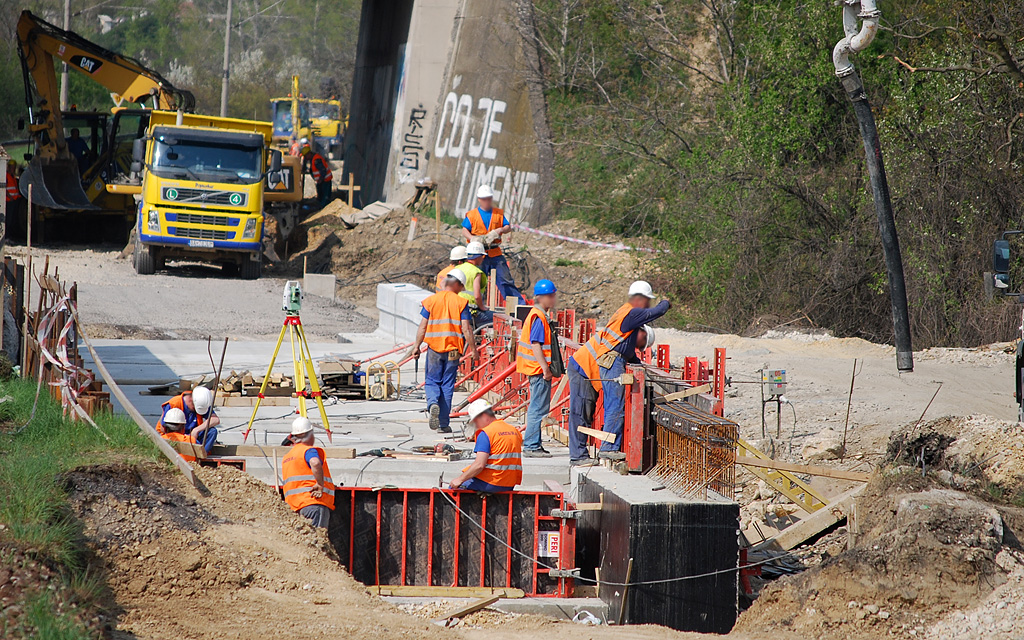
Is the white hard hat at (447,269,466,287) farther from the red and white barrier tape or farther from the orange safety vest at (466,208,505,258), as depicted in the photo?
the red and white barrier tape

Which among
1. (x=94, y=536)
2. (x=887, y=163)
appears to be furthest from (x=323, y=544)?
(x=887, y=163)

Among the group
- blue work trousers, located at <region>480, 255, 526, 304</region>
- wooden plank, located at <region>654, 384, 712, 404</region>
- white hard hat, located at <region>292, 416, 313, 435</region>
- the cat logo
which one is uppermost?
the cat logo

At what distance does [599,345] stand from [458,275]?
8.82 feet

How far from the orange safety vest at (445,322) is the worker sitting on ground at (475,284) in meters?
→ 0.68

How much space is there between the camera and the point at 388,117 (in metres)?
33.5

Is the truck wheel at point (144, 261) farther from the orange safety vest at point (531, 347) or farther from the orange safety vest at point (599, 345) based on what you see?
the orange safety vest at point (599, 345)

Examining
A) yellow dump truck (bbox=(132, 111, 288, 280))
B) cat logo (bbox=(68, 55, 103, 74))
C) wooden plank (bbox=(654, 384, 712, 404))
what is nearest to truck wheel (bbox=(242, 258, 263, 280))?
yellow dump truck (bbox=(132, 111, 288, 280))

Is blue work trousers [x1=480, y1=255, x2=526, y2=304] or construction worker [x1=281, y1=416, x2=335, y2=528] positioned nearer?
construction worker [x1=281, y1=416, x2=335, y2=528]

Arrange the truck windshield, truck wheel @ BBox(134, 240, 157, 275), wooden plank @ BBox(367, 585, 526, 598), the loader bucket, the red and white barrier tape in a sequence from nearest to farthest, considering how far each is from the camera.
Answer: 1. wooden plank @ BBox(367, 585, 526, 598)
2. the truck windshield
3. truck wheel @ BBox(134, 240, 157, 275)
4. the red and white barrier tape
5. the loader bucket

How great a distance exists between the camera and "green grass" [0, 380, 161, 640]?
574cm

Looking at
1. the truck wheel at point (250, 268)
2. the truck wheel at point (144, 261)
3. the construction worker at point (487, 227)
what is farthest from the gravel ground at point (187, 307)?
the construction worker at point (487, 227)

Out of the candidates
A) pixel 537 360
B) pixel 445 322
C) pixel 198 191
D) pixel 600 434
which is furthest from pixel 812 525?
pixel 198 191

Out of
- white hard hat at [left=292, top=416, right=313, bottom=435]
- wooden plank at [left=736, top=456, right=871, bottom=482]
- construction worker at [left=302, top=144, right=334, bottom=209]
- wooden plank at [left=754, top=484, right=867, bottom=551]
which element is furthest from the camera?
construction worker at [left=302, top=144, right=334, bottom=209]

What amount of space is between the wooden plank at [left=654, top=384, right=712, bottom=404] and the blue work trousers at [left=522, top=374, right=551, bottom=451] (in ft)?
4.71
